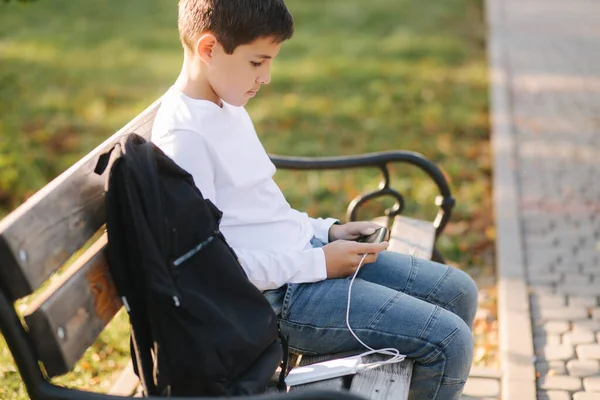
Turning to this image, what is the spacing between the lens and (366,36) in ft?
36.9

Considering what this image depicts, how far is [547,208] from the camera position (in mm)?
5934

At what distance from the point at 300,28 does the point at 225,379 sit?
9.93 metres

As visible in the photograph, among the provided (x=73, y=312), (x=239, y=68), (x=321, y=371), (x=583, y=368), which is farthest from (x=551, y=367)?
(x=73, y=312)

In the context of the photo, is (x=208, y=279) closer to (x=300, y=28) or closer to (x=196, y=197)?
(x=196, y=197)

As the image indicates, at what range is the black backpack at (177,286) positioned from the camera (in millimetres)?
2252

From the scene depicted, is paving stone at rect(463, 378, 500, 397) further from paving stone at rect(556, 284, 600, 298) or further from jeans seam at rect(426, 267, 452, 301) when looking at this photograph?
paving stone at rect(556, 284, 600, 298)

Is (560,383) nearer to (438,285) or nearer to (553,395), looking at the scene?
(553,395)

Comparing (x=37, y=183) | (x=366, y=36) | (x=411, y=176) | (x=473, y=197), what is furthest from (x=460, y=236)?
(x=366, y=36)

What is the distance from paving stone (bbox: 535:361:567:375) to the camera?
3865 mm

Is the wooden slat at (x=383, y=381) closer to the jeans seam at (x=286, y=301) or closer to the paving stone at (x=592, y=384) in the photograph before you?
the jeans seam at (x=286, y=301)

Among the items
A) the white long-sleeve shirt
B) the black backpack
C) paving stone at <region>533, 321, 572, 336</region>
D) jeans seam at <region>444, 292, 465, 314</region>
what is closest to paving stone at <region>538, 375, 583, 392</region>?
paving stone at <region>533, 321, 572, 336</region>

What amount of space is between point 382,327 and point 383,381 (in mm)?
176

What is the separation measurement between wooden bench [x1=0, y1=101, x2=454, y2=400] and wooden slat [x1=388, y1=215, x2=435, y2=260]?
104 cm

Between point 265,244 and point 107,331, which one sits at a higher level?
point 265,244
